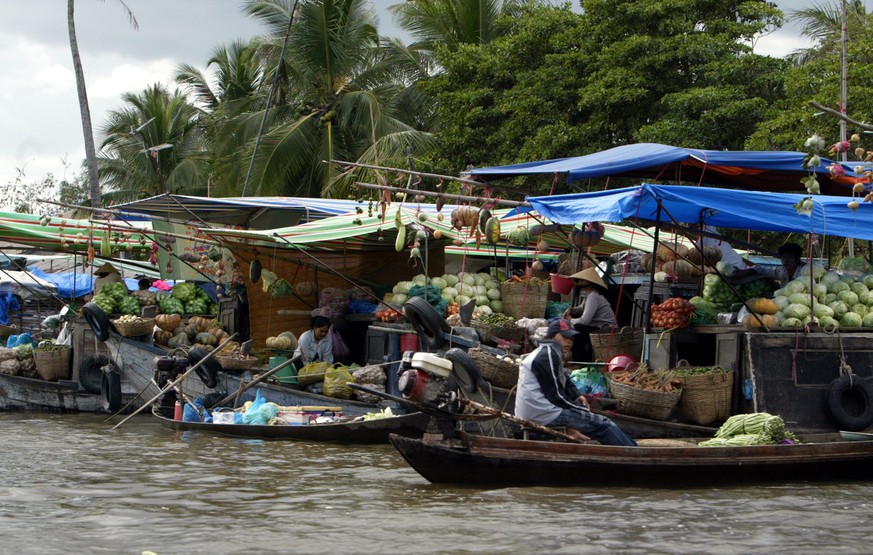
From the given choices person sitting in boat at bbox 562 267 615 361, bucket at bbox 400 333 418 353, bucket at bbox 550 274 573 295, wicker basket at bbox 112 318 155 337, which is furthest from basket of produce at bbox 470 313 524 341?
wicker basket at bbox 112 318 155 337

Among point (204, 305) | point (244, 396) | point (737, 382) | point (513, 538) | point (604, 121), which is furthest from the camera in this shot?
point (604, 121)

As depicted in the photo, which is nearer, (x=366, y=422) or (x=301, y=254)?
(x=366, y=422)

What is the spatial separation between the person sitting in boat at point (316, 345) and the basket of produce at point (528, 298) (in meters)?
2.19

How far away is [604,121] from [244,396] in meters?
8.54

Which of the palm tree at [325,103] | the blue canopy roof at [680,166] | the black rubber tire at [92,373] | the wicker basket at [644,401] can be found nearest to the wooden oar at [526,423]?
the wicker basket at [644,401]

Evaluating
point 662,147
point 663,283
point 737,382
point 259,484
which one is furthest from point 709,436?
point 259,484

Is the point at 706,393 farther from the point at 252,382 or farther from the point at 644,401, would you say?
the point at 252,382

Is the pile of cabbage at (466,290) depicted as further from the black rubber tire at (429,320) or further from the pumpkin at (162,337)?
the pumpkin at (162,337)

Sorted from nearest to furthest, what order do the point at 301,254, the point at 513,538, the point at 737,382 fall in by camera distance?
the point at 513,538 → the point at 737,382 → the point at 301,254

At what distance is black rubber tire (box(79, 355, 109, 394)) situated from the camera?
556 inches

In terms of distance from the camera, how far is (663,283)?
33.9 feet

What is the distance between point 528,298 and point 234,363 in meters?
3.59

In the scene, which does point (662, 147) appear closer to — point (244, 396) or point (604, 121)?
point (244, 396)

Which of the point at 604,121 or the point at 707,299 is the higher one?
the point at 604,121
